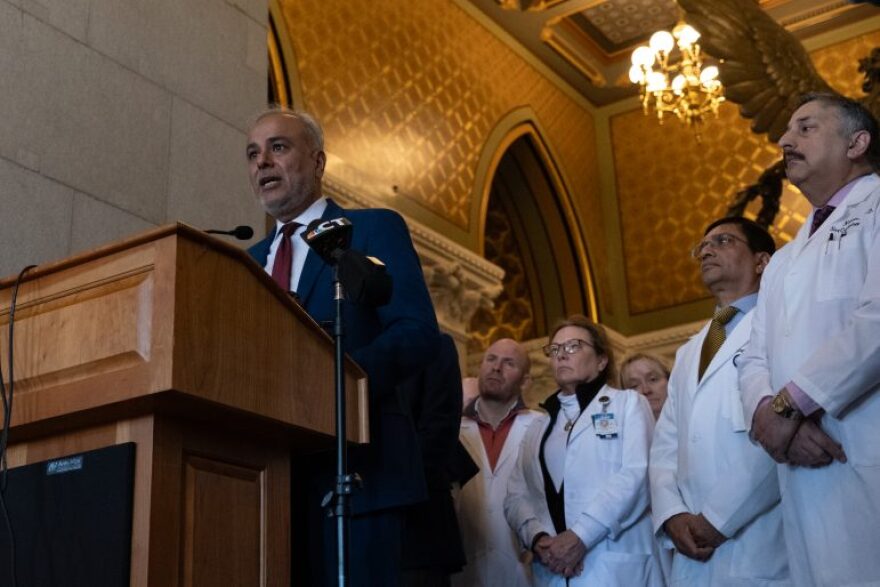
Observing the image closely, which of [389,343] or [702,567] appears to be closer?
[389,343]

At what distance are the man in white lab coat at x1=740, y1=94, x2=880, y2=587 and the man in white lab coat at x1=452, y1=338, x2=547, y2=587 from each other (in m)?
1.62

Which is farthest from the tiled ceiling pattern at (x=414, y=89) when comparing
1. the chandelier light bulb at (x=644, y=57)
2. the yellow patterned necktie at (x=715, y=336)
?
the yellow patterned necktie at (x=715, y=336)

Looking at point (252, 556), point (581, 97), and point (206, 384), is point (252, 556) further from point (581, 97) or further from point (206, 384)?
point (581, 97)

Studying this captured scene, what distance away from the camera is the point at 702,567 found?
2.93 m

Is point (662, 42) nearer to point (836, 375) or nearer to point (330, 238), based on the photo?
point (836, 375)

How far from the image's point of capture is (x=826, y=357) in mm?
2285

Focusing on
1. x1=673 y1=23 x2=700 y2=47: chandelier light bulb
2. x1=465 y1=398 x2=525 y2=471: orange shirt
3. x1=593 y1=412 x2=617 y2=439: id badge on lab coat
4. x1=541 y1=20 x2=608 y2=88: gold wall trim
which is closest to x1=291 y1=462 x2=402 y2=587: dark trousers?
x1=593 y1=412 x2=617 y2=439: id badge on lab coat

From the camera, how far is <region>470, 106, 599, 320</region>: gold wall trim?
9.59m

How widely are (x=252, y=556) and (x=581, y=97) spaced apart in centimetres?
1020

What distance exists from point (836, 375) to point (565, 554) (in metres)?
1.45

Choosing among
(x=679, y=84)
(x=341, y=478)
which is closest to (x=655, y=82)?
(x=679, y=84)

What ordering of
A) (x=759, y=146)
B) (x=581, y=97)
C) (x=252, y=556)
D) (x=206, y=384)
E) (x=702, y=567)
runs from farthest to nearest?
(x=581, y=97) → (x=759, y=146) → (x=702, y=567) → (x=252, y=556) → (x=206, y=384)

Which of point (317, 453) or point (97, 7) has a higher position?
point (97, 7)

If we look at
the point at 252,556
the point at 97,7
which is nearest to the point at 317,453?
the point at 252,556
